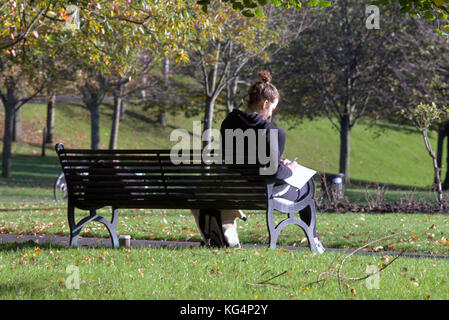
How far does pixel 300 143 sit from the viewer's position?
47719mm

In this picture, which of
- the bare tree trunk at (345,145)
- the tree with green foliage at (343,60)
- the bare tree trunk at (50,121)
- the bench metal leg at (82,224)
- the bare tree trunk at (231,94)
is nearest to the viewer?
the bench metal leg at (82,224)

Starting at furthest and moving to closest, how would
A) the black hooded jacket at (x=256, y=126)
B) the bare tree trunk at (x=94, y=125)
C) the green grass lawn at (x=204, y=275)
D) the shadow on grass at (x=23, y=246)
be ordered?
the bare tree trunk at (x=94, y=125) → the shadow on grass at (x=23, y=246) → the black hooded jacket at (x=256, y=126) → the green grass lawn at (x=204, y=275)

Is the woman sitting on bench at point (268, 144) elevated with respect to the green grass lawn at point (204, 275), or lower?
elevated

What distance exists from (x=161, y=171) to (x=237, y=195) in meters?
0.80

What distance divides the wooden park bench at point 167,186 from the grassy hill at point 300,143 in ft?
81.4

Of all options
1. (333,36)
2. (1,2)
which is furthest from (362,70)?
(1,2)

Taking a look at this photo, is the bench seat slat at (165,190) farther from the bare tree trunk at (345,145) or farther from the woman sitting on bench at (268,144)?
the bare tree trunk at (345,145)

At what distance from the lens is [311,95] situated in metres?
28.9

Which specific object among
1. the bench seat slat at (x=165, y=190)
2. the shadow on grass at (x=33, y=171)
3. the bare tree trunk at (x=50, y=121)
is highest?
the bare tree trunk at (x=50, y=121)

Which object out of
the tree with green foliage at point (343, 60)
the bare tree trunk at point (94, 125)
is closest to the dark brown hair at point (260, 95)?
the bare tree trunk at point (94, 125)

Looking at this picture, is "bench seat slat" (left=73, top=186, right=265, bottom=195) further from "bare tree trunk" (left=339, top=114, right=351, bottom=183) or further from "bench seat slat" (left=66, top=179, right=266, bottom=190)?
"bare tree trunk" (left=339, top=114, right=351, bottom=183)

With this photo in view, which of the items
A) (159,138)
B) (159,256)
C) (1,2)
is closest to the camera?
(159,256)

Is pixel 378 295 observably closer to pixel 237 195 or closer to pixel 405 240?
pixel 237 195

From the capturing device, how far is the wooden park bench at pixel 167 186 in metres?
6.13
